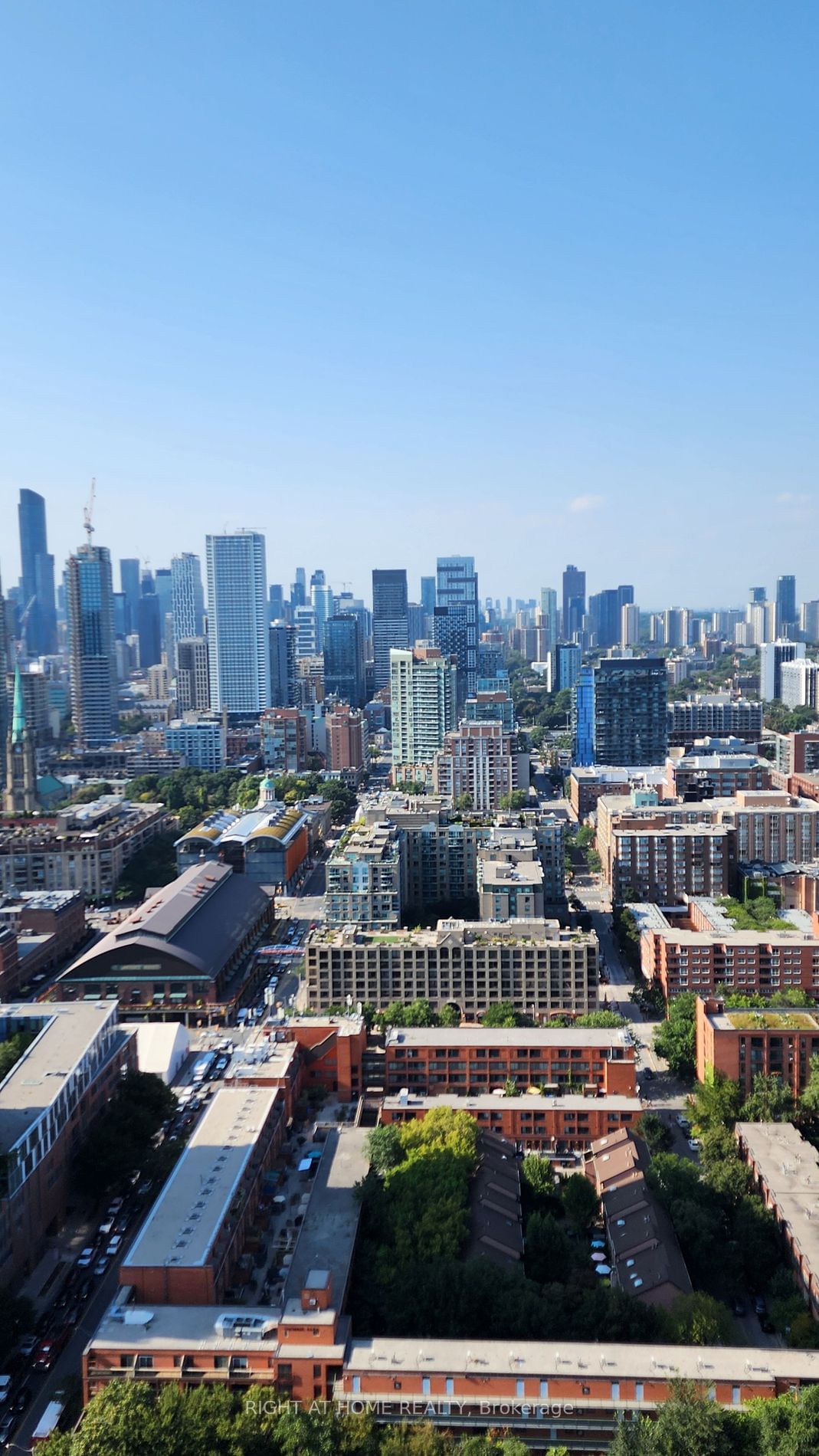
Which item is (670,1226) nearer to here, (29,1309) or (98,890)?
(29,1309)

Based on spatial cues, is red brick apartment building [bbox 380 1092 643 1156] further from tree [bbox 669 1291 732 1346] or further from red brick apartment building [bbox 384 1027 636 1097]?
tree [bbox 669 1291 732 1346]

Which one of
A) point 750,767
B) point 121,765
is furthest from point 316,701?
point 750,767

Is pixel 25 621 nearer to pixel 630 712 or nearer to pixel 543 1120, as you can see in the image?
pixel 630 712

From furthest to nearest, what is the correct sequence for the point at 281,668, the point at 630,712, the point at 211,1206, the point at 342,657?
the point at 342,657 → the point at 281,668 → the point at 630,712 → the point at 211,1206

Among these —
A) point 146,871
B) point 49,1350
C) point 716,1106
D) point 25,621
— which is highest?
point 25,621

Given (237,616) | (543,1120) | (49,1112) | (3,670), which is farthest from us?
(237,616)

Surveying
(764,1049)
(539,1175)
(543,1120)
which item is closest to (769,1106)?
(764,1049)

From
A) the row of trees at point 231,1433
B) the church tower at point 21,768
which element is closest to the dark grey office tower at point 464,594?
the church tower at point 21,768

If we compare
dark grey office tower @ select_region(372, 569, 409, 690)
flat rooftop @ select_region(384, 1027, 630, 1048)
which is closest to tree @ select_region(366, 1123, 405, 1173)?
flat rooftop @ select_region(384, 1027, 630, 1048)
